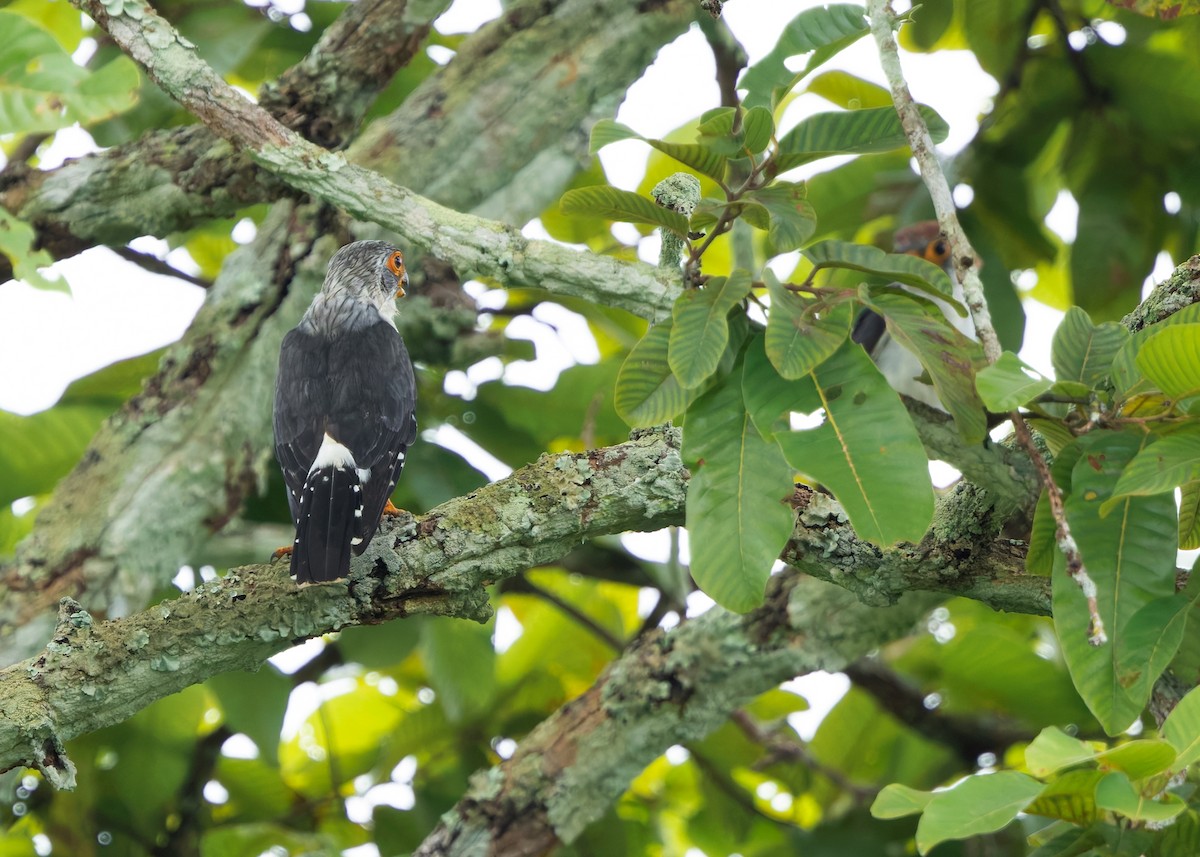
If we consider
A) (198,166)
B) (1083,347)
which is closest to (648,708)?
(1083,347)

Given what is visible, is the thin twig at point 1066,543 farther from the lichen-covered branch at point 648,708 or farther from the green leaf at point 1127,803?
the lichen-covered branch at point 648,708

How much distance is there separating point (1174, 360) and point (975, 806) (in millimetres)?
762

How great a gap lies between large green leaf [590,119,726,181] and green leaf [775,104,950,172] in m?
0.11

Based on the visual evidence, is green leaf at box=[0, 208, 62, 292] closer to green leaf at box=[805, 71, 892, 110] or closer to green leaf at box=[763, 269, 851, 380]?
green leaf at box=[763, 269, 851, 380]

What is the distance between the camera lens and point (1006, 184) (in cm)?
521

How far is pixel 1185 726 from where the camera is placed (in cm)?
192

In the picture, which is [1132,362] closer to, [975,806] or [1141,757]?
[1141,757]

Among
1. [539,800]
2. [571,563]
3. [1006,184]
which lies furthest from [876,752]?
[1006,184]

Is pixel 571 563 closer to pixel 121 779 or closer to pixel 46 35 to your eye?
pixel 121 779

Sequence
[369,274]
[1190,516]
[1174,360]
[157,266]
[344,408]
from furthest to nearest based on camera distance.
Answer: [157,266] < [369,274] < [344,408] < [1190,516] < [1174,360]

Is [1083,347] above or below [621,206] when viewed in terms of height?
below

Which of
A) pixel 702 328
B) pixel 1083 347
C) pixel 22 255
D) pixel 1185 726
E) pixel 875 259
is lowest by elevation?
pixel 1185 726

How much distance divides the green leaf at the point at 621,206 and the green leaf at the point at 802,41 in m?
0.28

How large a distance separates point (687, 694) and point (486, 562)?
1319 millimetres
